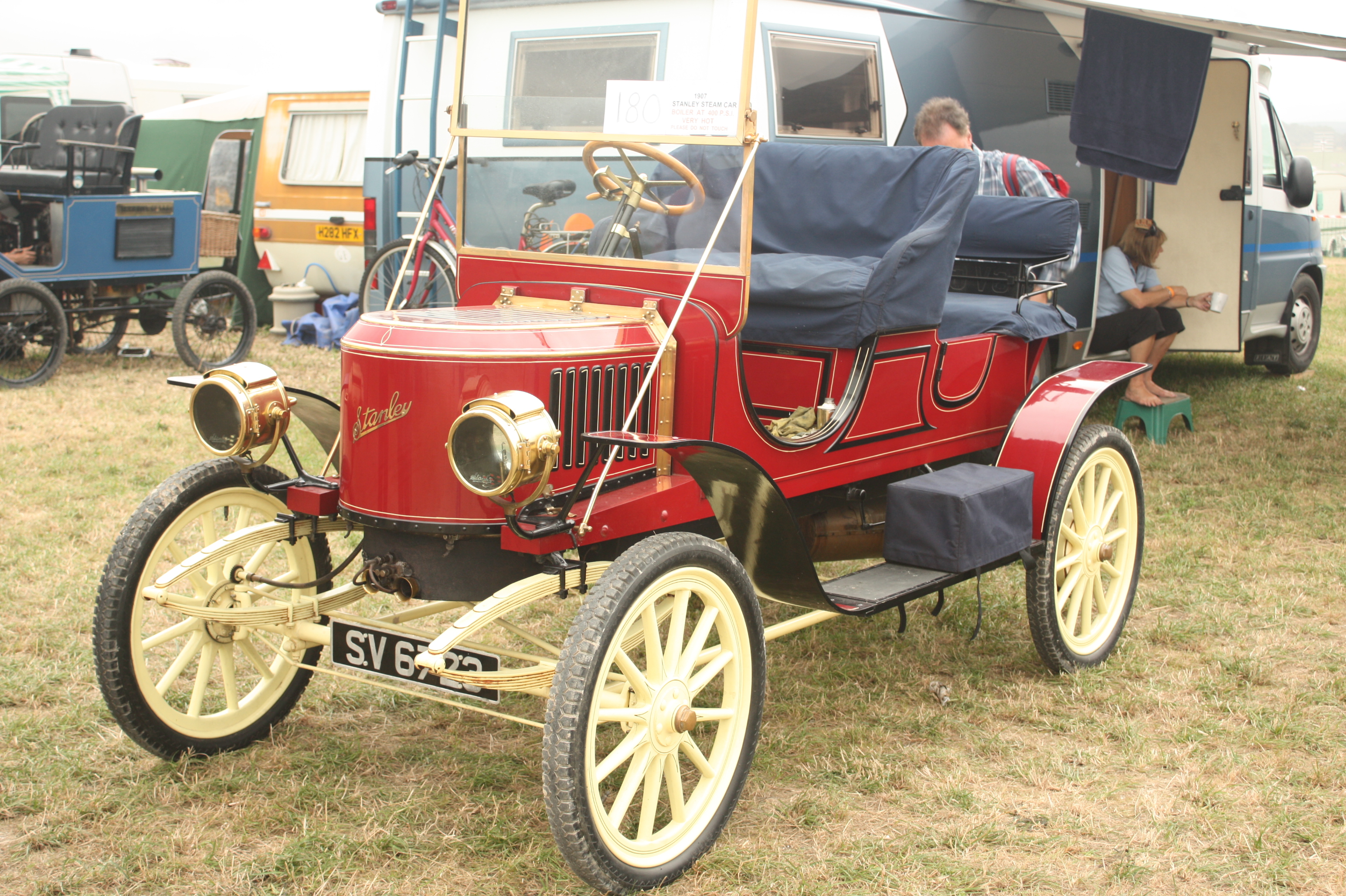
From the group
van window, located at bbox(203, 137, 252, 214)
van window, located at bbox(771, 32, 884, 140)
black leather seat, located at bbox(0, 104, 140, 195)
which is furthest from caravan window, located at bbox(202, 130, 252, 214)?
van window, located at bbox(771, 32, 884, 140)

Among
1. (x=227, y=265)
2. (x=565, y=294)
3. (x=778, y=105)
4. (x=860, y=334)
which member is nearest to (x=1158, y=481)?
(x=778, y=105)

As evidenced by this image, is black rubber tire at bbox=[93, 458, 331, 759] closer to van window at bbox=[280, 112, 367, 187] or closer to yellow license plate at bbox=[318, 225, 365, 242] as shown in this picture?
yellow license plate at bbox=[318, 225, 365, 242]

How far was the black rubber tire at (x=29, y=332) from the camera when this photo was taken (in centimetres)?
812

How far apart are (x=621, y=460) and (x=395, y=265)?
6.21 m

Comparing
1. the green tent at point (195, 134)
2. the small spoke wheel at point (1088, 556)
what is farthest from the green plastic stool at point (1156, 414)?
the green tent at point (195, 134)

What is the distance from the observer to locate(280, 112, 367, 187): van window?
36.2ft

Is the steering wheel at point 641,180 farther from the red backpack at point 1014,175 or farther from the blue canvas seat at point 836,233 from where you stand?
the red backpack at point 1014,175

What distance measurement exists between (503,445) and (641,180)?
1.05 m

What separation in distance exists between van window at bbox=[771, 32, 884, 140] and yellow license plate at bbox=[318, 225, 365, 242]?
551cm

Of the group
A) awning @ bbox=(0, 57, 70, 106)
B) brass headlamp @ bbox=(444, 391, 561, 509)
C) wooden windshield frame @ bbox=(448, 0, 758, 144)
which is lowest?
brass headlamp @ bbox=(444, 391, 561, 509)

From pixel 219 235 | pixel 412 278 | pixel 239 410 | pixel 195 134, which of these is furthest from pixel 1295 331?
pixel 195 134

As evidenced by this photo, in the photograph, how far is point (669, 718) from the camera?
2627 millimetres

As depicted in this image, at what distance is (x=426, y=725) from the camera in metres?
3.51

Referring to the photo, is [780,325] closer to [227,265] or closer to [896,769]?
[896,769]
